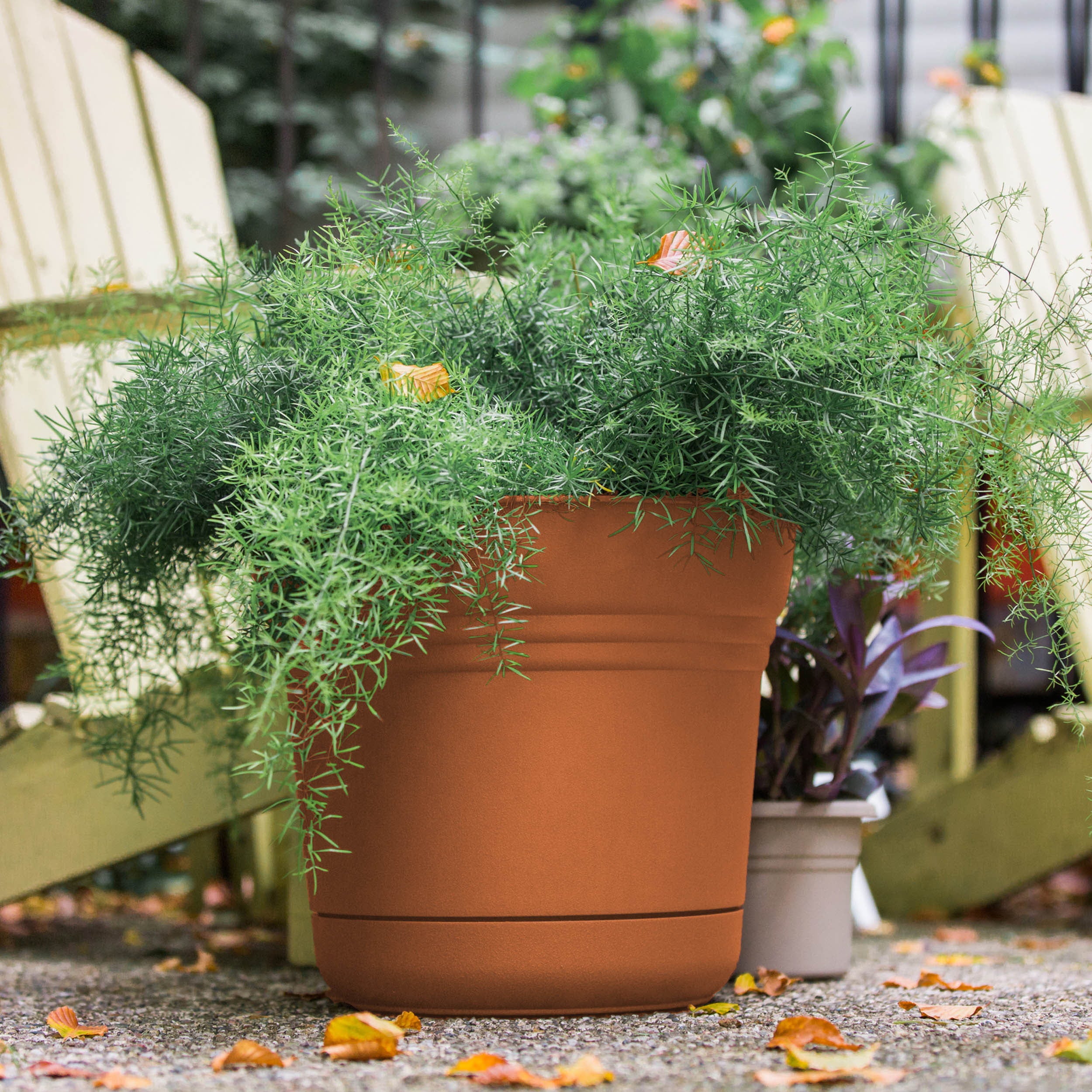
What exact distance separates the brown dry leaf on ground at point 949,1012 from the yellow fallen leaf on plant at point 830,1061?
0.74ft

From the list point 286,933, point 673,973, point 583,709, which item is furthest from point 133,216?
point 673,973

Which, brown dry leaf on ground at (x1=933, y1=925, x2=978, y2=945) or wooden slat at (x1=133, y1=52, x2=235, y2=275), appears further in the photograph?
wooden slat at (x1=133, y1=52, x2=235, y2=275)

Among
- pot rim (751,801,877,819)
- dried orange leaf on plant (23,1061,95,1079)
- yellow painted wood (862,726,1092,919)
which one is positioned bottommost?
yellow painted wood (862,726,1092,919)

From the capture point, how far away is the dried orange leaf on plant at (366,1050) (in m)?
0.92

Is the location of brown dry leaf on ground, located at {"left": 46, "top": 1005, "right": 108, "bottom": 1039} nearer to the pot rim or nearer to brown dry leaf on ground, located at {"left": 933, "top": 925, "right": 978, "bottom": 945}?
the pot rim

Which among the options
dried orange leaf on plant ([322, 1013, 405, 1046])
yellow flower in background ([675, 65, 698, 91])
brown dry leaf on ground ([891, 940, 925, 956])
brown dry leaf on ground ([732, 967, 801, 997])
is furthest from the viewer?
yellow flower in background ([675, 65, 698, 91])

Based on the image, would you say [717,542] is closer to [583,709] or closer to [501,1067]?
[583,709]

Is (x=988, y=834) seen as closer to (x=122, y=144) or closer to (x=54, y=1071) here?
(x=54, y=1071)

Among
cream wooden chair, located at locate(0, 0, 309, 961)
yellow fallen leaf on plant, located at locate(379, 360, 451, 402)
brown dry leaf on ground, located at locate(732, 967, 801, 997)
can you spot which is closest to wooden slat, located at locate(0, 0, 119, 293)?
cream wooden chair, located at locate(0, 0, 309, 961)

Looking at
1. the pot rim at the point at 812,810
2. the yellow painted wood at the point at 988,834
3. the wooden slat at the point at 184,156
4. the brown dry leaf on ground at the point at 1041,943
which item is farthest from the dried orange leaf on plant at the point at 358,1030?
the wooden slat at the point at 184,156

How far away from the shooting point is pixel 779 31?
256 cm

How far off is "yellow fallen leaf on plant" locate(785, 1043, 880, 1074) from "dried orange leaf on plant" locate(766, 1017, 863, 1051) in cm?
3

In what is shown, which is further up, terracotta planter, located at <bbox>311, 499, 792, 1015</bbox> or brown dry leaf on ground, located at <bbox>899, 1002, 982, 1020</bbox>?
terracotta planter, located at <bbox>311, 499, 792, 1015</bbox>

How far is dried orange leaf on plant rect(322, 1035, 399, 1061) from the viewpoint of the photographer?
916mm
